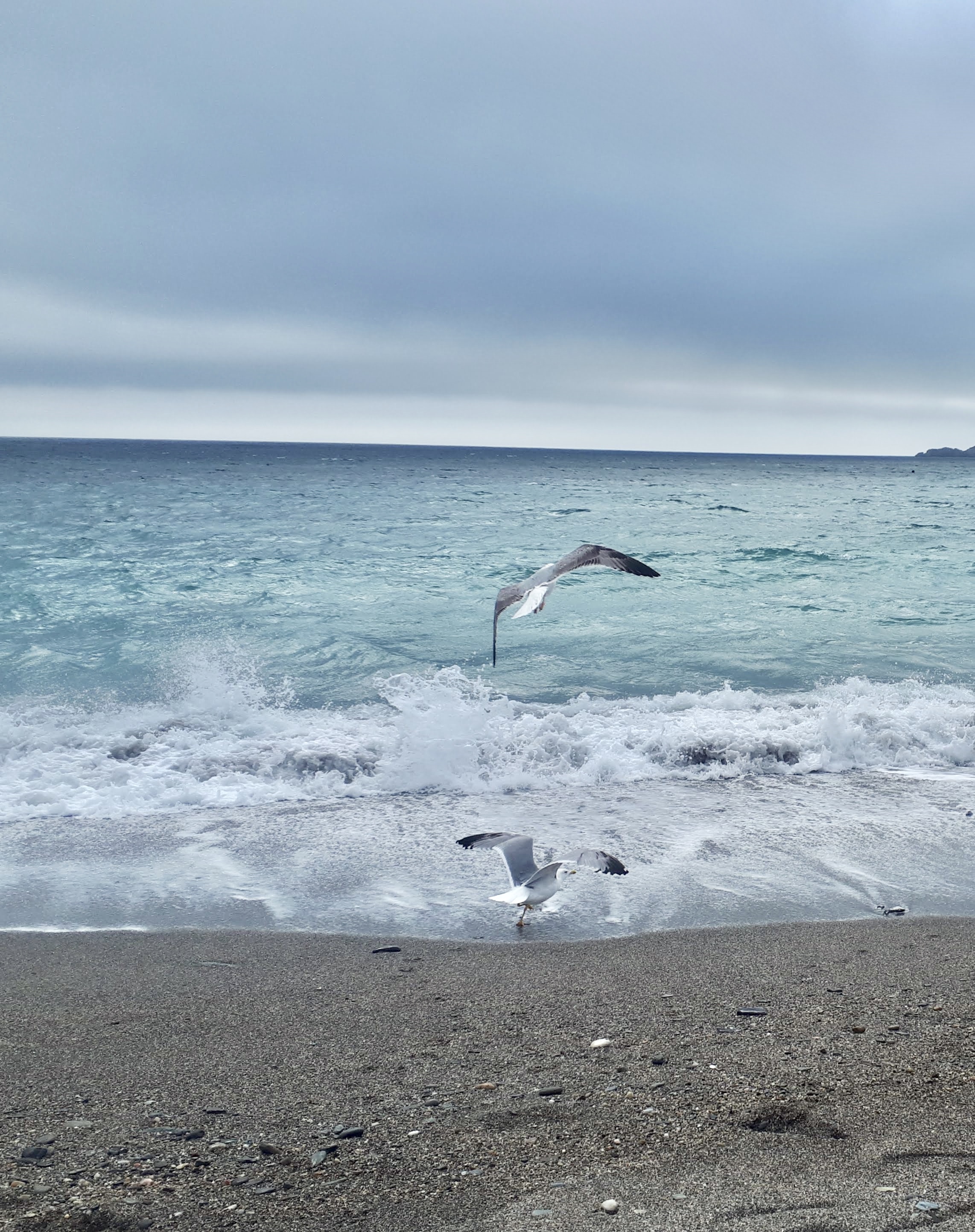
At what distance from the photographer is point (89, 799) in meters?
7.33

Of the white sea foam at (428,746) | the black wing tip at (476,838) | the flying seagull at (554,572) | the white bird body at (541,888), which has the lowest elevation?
the white sea foam at (428,746)

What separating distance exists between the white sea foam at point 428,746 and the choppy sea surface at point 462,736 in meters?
0.03

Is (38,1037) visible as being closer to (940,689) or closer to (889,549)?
(940,689)

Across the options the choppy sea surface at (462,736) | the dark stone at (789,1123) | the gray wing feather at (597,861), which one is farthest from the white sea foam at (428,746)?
the dark stone at (789,1123)

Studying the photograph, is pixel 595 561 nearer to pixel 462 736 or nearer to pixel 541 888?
pixel 541 888

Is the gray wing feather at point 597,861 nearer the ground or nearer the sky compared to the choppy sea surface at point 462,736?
nearer the sky

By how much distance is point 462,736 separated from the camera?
8586mm

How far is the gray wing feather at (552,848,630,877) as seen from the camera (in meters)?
4.99

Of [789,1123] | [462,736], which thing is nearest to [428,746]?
[462,736]

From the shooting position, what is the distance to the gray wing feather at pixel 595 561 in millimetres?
5574

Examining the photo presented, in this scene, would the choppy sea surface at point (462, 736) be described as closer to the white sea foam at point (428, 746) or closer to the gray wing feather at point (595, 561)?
the white sea foam at point (428, 746)

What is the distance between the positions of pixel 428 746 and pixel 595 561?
3.20 metres

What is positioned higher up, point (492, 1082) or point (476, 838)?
point (476, 838)

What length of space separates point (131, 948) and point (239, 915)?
0.64 m
